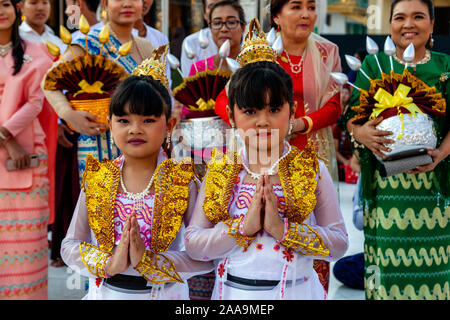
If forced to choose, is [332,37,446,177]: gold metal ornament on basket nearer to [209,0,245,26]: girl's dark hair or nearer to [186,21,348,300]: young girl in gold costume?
[186,21,348,300]: young girl in gold costume

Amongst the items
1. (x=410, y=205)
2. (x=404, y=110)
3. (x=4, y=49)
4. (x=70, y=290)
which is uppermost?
(x=4, y=49)

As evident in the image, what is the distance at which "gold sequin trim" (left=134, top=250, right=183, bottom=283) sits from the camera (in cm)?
157

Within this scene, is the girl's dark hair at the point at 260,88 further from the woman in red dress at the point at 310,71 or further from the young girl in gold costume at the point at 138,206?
the woman in red dress at the point at 310,71

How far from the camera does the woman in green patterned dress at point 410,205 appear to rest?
8.15 ft

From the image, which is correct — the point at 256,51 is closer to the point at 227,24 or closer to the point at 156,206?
the point at 156,206

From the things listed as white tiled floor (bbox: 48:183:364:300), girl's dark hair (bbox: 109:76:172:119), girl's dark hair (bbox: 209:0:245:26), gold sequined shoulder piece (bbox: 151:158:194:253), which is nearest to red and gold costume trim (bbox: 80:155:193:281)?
gold sequined shoulder piece (bbox: 151:158:194:253)

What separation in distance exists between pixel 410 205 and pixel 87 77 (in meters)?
1.47

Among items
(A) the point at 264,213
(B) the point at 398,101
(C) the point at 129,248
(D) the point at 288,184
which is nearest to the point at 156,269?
(C) the point at 129,248

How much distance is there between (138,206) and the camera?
172 centimetres
